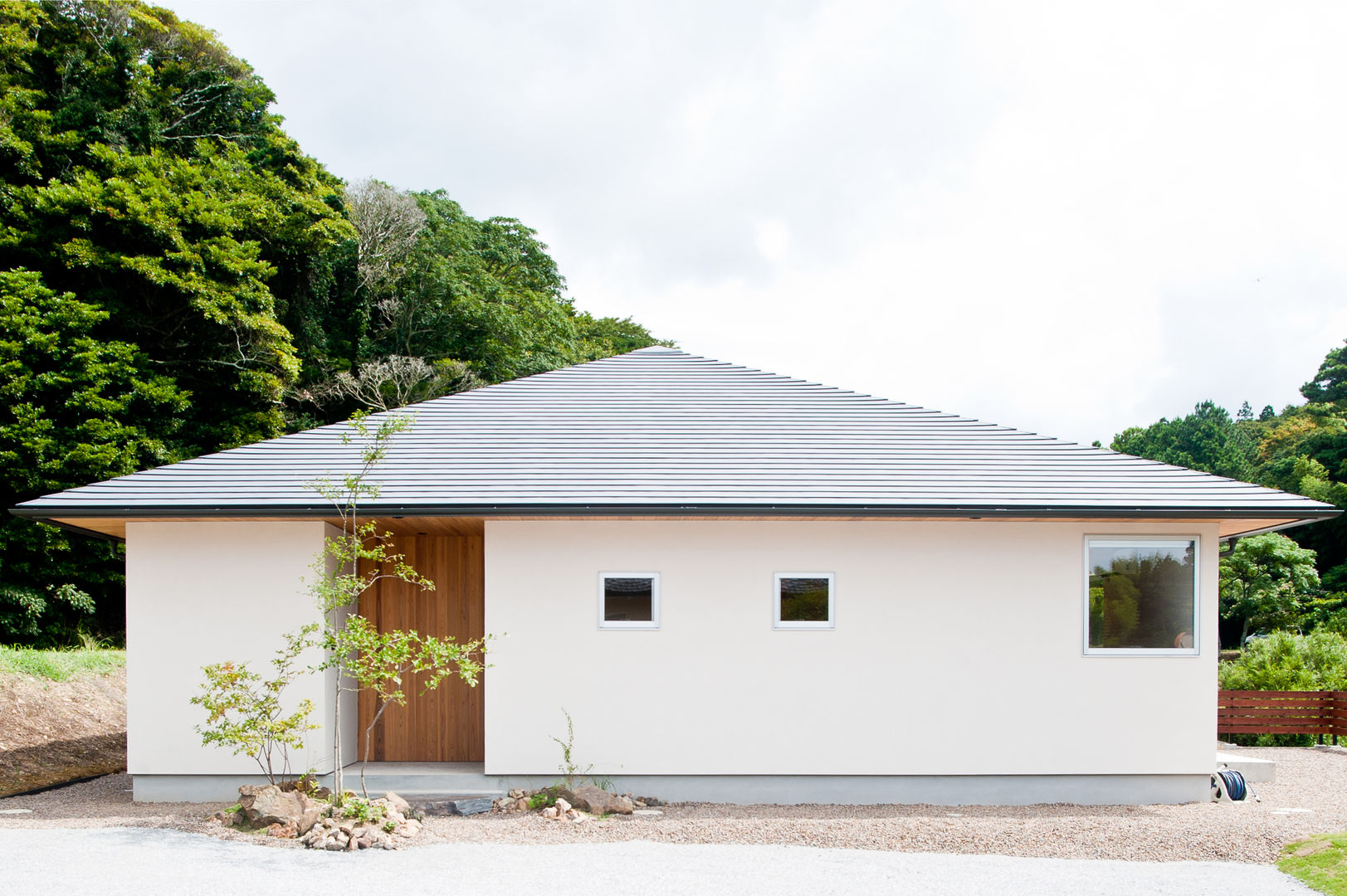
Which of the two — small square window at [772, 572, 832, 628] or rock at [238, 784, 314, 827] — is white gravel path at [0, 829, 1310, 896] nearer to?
rock at [238, 784, 314, 827]

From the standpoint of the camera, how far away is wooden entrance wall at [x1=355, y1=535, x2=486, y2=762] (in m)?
9.55

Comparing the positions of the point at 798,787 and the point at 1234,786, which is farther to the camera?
the point at 1234,786

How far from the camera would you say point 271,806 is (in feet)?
23.5

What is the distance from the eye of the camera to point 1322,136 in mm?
14703

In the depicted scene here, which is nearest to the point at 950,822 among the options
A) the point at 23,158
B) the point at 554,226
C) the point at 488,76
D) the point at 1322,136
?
the point at 488,76

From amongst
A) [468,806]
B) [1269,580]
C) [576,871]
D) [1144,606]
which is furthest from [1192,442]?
[576,871]

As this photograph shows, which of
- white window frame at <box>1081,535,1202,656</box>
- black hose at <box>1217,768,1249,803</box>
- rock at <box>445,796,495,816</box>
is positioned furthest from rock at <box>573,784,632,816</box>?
black hose at <box>1217,768,1249,803</box>

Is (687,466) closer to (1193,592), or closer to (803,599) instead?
(803,599)

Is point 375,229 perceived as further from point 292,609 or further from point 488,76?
point 292,609

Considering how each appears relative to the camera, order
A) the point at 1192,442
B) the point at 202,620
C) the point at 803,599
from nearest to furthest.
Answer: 1. the point at 202,620
2. the point at 803,599
3. the point at 1192,442

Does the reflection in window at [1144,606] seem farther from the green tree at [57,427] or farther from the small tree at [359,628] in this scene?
the green tree at [57,427]

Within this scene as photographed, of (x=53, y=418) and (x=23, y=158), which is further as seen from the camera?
(x=23, y=158)

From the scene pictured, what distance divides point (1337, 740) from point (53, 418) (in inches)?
1025

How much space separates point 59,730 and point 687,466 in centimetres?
1052
